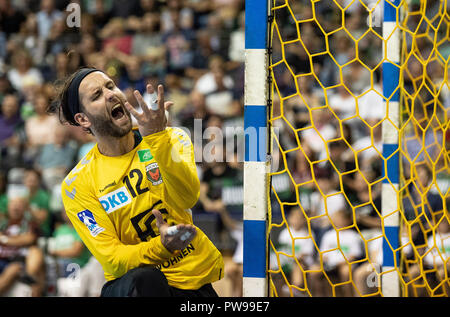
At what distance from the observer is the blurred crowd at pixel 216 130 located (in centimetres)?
448

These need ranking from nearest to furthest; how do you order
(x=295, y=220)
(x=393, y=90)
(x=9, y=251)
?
(x=393, y=90), (x=295, y=220), (x=9, y=251)

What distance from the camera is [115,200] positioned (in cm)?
267

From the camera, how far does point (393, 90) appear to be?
3189 millimetres

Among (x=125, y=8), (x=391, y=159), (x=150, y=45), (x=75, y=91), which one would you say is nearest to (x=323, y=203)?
(x=391, y=159)

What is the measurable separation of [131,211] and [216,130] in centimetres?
218

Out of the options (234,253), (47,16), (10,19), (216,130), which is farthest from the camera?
(10,19)

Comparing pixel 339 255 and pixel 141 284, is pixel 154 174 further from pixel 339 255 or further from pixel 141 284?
pixel 339 255

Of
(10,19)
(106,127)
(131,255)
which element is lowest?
(131,255)

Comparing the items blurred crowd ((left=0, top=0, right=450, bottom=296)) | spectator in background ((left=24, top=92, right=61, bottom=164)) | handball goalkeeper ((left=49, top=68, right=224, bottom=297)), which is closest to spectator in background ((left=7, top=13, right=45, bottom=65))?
blurred crowd ((left=0, top=0, right=450, bottom=296))

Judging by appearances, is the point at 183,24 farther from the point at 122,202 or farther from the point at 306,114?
the point at 122,202

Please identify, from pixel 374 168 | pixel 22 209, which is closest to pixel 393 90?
pixel 374 168

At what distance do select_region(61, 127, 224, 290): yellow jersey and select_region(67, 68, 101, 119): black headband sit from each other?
23cm

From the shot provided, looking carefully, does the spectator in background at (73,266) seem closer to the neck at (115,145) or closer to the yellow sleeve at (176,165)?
the neck at (115,145)
